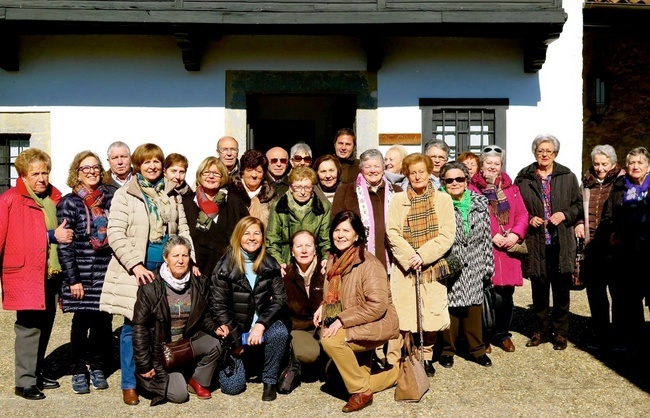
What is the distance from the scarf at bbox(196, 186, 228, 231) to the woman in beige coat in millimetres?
1306

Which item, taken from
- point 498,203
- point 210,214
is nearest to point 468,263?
point 498,203

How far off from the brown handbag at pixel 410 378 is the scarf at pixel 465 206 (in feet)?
3.52

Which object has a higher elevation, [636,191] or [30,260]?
[636,191]

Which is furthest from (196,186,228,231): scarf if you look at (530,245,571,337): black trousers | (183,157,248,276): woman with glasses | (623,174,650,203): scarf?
(623,174,650,203): scarf

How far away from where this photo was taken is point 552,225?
19.1 ft

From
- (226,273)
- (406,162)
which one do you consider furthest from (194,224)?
(406,162)

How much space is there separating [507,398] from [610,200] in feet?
6.39

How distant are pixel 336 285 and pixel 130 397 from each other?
1.57 metres

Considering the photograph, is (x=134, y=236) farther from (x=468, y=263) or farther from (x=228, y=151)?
(x=468, y=263)

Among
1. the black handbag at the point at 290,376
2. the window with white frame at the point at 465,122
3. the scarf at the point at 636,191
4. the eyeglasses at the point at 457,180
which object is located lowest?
the black handbag at the point at 290,376

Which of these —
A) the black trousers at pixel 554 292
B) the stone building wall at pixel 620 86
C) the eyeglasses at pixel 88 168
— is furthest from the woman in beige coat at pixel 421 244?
the stone building wall at pixel 620 86

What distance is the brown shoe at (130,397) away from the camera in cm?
467

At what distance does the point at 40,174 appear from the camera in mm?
4883

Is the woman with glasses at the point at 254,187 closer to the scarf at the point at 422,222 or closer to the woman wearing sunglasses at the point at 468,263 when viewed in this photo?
the scarf at the point at 422,222
